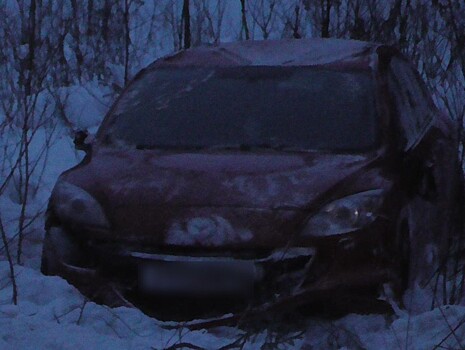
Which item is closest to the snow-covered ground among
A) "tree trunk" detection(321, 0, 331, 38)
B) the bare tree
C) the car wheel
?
the car wheel

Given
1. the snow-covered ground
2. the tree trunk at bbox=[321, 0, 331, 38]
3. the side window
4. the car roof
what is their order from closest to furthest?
the snow-covered ground, the side window, the car roof, the tree trunk at bbox=[321, 0, 331, 38]

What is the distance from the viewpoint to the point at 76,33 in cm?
1380

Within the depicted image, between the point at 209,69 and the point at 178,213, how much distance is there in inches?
56.2

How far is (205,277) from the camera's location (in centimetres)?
422

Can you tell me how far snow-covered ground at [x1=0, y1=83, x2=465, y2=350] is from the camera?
11.9 feet

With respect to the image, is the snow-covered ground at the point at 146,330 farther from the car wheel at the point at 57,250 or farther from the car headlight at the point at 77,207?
the car headlight at the point at 77,207

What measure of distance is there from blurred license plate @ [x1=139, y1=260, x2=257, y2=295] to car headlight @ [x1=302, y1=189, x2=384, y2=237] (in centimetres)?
30

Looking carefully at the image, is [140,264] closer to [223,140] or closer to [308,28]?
[223,140]

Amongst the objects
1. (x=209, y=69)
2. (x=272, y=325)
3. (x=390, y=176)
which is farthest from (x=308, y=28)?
(x=272, y=325)

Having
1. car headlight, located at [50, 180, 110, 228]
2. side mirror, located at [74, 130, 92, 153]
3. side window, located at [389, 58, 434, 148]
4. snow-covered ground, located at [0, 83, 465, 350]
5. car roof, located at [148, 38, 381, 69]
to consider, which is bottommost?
snow-covered ground, located at [0, 83, 465, 350]

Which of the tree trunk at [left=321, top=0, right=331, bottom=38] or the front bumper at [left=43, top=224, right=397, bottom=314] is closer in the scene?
the front bumper at [left=43, top=224, right=397, bottom=314]

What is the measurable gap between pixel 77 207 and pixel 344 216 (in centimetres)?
114

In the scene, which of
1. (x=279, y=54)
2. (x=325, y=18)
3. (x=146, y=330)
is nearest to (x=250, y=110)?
(x=279, y=54)

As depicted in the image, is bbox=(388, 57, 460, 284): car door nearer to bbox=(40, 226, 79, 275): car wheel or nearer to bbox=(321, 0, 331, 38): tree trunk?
bbox=(40, 226, 79, 275): car wheel
